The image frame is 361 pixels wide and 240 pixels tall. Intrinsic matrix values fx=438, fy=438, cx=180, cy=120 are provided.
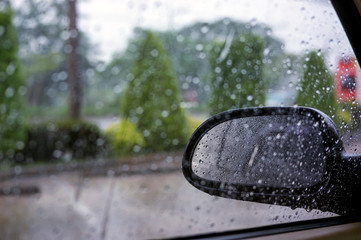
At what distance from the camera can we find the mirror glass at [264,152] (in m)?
1.54

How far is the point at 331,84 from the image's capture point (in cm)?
183

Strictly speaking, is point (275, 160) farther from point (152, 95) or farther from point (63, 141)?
point (63, 141)

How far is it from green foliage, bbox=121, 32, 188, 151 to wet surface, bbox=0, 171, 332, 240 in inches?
53.8

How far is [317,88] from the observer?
1.87m

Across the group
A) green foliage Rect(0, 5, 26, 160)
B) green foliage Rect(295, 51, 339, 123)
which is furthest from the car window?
green foliage Rect(295, 51, 339, 123)

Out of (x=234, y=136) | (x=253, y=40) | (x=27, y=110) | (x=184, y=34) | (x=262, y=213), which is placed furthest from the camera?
(x=27, y=110)

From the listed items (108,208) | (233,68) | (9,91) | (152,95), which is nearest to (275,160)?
(233,68)

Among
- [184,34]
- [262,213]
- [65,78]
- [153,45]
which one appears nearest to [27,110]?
[65,78]

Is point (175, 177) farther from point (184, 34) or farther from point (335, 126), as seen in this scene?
point (335, 126)

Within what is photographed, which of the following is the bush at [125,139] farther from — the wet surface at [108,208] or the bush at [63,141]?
the wet surface at [108,208]

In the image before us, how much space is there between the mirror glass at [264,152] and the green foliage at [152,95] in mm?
7354

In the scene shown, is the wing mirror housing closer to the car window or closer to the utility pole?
the car window

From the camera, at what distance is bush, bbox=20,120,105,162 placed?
30.8 ft

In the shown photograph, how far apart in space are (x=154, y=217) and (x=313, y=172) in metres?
4.35
